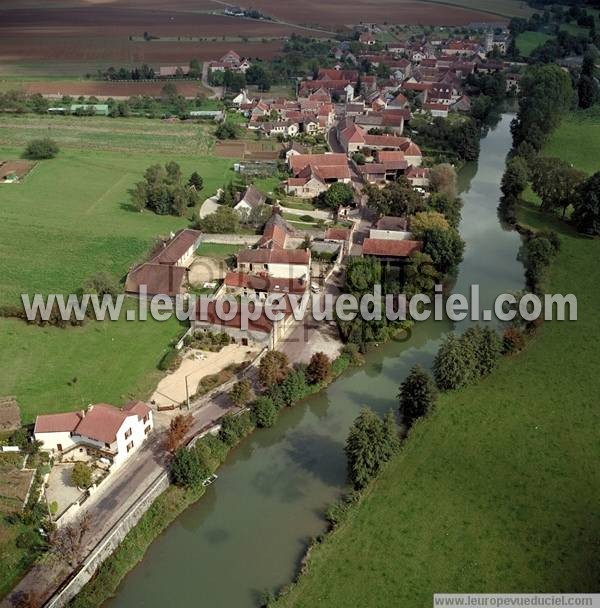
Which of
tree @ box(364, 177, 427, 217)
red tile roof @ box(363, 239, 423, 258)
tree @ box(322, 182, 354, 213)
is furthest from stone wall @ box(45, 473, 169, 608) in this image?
tree @ box(322, 182, 354, 213)

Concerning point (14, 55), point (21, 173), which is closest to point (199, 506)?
point (21, 173)

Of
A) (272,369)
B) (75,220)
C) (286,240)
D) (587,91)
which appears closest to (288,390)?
(272,369)

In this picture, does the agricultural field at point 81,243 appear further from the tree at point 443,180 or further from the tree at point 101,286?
the tree at point 443,180

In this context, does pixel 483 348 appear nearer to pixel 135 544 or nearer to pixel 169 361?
pixel 169 361

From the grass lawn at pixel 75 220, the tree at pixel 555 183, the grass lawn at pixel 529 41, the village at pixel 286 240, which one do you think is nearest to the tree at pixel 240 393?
the village at pixel 286 240

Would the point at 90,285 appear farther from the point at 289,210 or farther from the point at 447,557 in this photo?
the point at 447,557

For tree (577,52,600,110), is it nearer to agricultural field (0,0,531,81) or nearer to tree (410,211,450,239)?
tree (410,211,450,239)
